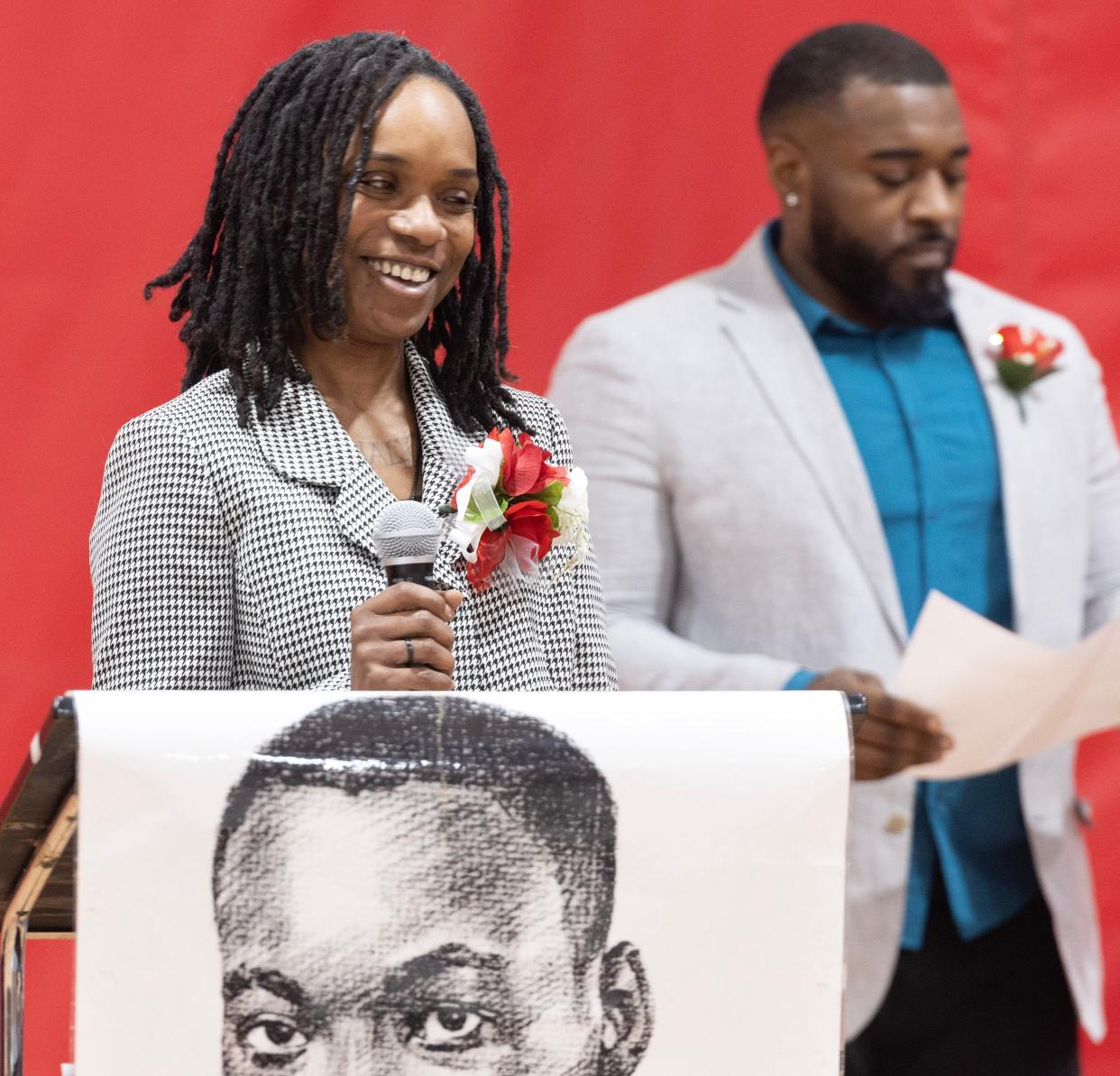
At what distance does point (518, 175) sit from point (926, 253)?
69 centimetres

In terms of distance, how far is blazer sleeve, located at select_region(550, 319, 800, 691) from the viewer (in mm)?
2721

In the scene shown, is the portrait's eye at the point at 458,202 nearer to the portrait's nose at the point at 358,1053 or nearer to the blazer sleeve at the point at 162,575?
the blazer sleeve at the point at 162,575

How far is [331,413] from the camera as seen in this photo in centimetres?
174

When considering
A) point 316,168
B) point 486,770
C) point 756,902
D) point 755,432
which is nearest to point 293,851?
point 486,770

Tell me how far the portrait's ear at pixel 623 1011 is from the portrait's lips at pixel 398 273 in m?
0.71

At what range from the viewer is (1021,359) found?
2953mm

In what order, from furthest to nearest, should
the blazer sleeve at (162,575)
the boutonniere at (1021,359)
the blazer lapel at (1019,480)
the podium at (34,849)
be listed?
the boutonniere at (1021,359), the blazer lapel at (1019,480), the blazer sleeve at (162,575), the podium at (34,849)

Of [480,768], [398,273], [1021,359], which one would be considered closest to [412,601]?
[480,768]

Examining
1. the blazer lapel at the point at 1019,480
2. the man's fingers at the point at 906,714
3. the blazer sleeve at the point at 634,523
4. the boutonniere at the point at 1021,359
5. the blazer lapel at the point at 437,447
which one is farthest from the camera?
the boutonniere at the point at 1021,359

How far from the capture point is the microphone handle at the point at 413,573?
144 cm

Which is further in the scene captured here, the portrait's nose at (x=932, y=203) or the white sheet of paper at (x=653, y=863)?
the portrait's nose at (x=932, y=203)

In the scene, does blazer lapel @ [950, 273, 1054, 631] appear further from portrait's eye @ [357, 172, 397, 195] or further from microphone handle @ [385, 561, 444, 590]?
microphone handle @ [385, 561, 444, 590]

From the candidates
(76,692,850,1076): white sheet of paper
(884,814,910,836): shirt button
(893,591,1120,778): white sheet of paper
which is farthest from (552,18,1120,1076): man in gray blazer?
(76,692,850,1076): white sheet of paper

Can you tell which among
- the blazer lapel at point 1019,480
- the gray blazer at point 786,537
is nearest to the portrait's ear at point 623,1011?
the gray blazer at point 786,537
